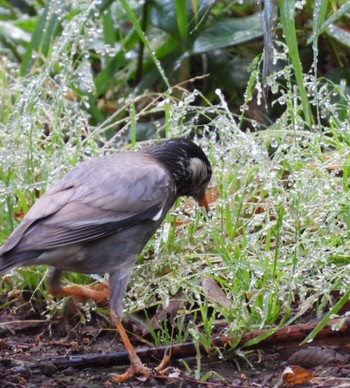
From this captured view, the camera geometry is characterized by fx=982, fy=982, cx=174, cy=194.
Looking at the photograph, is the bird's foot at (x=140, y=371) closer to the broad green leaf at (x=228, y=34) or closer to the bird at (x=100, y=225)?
the bird at (x=100, y=225)

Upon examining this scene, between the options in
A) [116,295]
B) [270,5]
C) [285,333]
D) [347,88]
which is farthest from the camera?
[347,88]

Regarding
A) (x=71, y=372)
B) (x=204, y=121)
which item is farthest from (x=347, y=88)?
(x=71, y=372)

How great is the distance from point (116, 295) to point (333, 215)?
90 cm

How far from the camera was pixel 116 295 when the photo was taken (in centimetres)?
387

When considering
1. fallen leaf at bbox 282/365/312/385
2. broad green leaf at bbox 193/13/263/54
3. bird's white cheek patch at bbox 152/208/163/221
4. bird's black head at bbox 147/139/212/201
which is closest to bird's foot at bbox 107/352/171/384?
fallen leaf at bbox 282/365/312/385

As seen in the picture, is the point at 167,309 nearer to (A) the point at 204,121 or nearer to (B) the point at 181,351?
(B) the point at 181,351

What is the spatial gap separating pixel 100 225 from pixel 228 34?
93.1 inches

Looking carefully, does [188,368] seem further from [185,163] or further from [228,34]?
[228,34]

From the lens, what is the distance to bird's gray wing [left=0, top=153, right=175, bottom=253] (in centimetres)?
371

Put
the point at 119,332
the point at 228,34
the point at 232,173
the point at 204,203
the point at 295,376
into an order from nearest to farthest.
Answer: the point at 295,376 < the point at 119,332 < the point at 232,173 < the point at 204,203 < the point at 228,34

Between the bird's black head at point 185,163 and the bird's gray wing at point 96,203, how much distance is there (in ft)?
0.44

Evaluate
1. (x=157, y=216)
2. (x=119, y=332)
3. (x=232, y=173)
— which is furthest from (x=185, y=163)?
(x=119, y=332)

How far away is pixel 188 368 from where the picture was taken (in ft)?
11.8

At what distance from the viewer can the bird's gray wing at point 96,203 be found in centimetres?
371
